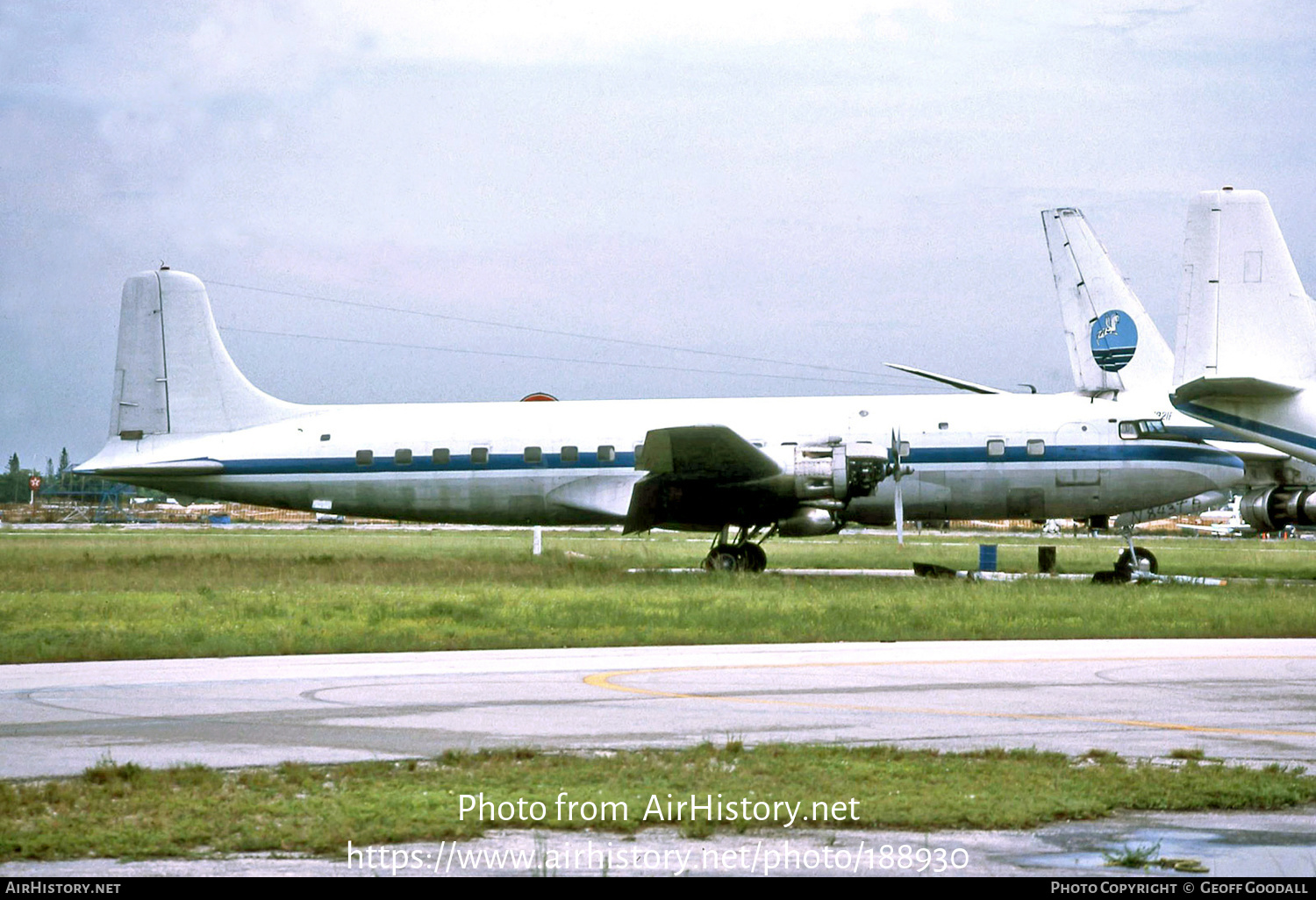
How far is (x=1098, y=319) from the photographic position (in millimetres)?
38562

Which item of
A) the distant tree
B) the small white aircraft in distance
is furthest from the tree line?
the small white aircraft in distance

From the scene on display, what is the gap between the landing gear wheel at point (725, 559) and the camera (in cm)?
3170

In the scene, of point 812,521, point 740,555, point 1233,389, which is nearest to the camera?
point 1233,389

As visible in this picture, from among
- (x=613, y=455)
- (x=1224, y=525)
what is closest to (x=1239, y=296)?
(x=613, y=455)

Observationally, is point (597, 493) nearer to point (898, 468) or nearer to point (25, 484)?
point (898, 468)

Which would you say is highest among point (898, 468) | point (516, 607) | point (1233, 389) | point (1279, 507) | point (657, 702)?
point (1233, 389)

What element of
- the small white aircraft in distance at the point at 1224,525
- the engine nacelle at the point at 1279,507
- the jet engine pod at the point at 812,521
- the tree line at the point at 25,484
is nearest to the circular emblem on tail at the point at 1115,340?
the engine nacelle at the point at 1279,507

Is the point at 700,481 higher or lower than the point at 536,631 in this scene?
higher

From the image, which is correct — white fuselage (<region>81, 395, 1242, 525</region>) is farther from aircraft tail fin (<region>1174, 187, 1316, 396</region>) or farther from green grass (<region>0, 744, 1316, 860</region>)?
green grass (<region>0, 744, 1316, 860</region>)

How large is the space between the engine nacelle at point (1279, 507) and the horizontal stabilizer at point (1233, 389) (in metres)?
10.3

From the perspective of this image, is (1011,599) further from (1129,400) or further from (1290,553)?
(1290,553)

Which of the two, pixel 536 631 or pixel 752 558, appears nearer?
pixel 536 631

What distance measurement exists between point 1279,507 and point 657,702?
969 inches

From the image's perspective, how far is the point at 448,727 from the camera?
38.0ft
